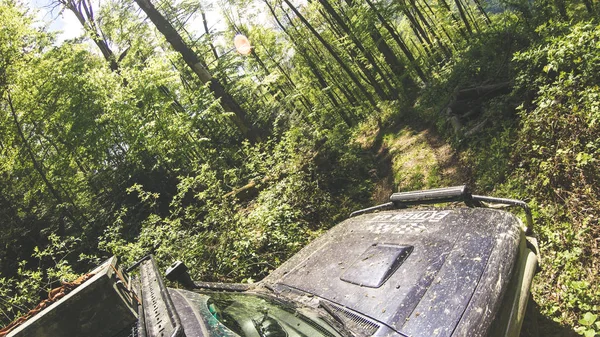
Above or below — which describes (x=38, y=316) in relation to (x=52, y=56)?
below

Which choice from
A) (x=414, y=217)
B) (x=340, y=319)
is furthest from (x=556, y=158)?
(x=340, y=319)

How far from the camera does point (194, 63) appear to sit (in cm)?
1055

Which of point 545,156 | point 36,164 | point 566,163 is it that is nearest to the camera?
point 566,163

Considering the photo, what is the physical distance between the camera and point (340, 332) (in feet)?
6.98

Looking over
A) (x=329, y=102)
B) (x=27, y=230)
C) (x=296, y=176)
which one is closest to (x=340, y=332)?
(x=296, y=176)

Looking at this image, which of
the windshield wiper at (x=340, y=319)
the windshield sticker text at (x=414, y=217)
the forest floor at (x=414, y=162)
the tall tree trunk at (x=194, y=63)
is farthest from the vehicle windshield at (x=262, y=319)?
the tall tree trunk at (x=194, y=63)

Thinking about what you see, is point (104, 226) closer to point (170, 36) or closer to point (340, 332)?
point (170, 36)

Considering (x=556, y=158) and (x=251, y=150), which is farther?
(x=251, y=150)

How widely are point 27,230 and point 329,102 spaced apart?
1951cm

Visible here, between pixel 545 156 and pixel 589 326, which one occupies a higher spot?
pixel 545 156

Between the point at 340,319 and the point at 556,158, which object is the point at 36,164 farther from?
the point at 556,158

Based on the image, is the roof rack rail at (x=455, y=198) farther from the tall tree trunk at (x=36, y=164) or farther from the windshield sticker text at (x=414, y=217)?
the tall tree trunk at (x=36, y=164)

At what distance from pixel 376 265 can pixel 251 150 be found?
Result: 7944 millimetres

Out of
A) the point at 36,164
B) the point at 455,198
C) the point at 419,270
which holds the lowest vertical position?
the point at 455,198
